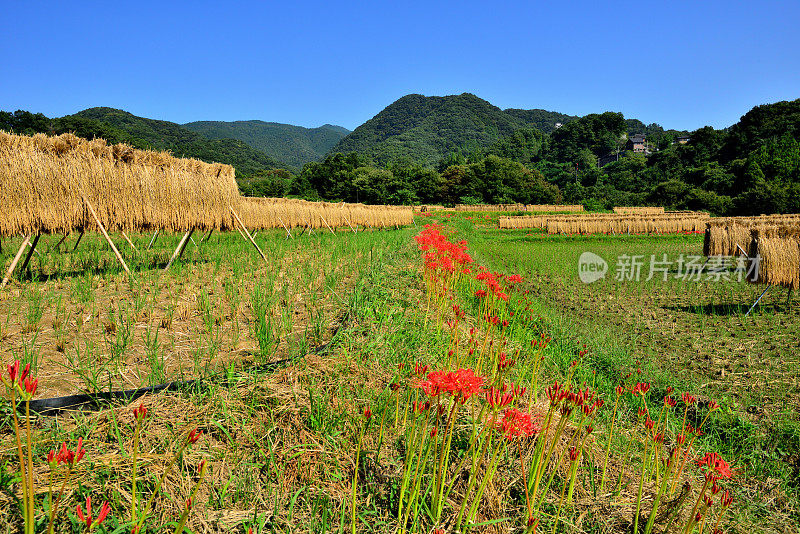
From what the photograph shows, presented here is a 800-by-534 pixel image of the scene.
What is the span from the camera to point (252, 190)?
67.9 metres

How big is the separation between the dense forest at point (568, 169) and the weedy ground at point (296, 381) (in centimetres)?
4840

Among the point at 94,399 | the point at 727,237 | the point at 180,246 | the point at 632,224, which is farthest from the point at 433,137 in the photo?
the point at 94,399

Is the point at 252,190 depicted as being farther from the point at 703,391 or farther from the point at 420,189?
the point at 703,391

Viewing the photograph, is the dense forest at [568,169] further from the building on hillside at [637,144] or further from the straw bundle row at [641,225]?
the straw bundle row at [641,225]

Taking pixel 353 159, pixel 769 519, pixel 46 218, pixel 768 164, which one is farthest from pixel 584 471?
pixel 353 159

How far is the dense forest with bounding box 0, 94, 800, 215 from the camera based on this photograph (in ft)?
159

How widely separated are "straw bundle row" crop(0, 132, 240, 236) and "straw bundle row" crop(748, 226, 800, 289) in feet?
37.7

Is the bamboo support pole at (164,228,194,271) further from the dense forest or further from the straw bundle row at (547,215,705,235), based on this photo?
the dense forest

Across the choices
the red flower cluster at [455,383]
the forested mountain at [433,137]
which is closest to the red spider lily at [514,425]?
the red flower cluster at [455,383]

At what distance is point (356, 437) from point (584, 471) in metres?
1.42

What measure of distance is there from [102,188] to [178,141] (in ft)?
382

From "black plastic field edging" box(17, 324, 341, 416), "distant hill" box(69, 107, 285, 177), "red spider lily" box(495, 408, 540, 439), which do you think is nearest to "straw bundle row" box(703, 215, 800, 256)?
"red spider lily" box(495, 408, 540, 439)

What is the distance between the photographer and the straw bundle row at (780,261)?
24.5 feet

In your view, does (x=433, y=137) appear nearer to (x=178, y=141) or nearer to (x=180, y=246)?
(x=178, y=141)
